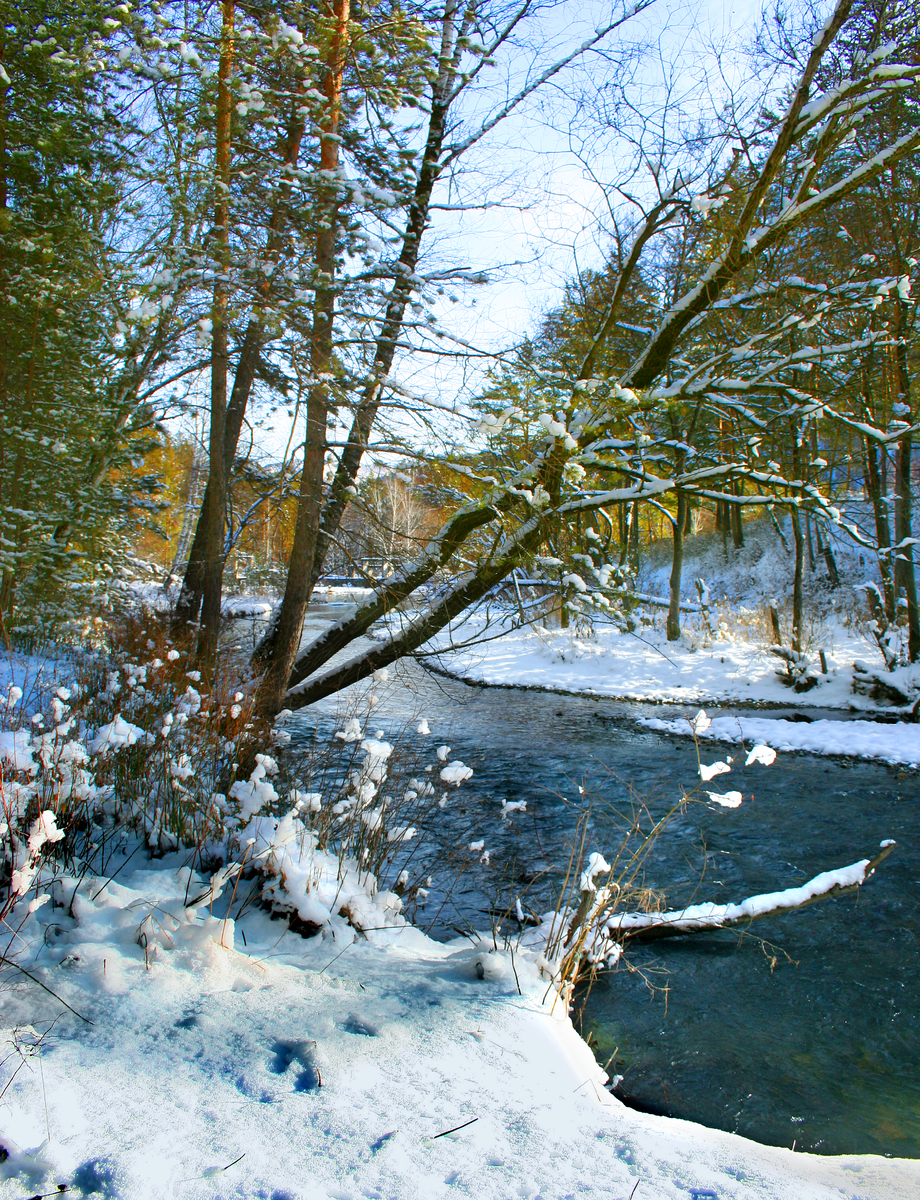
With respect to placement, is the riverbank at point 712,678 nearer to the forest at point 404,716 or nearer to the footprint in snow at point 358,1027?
the forest at point 404,716

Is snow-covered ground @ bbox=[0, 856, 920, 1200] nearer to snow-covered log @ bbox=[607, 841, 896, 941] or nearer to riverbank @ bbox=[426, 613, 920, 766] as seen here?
snow-covered log @ bbox=[607, 841, 896, 941]

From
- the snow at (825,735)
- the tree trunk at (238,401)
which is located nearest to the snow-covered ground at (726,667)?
the snow at (825,735)

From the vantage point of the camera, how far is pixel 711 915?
13.8ft

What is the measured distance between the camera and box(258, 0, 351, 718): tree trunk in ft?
18.7

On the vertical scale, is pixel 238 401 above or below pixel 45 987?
above

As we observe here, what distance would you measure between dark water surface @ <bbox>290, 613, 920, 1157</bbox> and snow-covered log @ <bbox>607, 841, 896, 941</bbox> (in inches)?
4.5

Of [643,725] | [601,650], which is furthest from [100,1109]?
[601,650]

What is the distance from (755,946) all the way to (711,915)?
0.38 metres

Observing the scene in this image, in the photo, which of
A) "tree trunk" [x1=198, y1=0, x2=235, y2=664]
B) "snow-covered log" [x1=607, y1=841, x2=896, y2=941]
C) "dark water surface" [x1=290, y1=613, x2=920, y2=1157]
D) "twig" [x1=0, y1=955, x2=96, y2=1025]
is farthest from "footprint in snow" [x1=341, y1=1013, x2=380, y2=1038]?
"tree trunk" [x1=198, y1=0, x2=235, y2=664]

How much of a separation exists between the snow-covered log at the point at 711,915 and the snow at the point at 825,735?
3755 mm

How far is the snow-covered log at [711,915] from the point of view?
4012 millimetres

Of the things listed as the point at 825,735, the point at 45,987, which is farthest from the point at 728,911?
the point at 825,735

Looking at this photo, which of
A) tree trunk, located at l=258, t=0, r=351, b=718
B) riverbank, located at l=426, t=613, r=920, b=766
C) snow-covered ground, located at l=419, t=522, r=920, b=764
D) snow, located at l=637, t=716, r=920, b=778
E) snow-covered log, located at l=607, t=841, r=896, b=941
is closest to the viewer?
snow-covered log, located at l=607, t=841, r=896, b=941

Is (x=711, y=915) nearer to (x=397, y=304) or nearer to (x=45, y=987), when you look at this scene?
(x=45, y=987)
